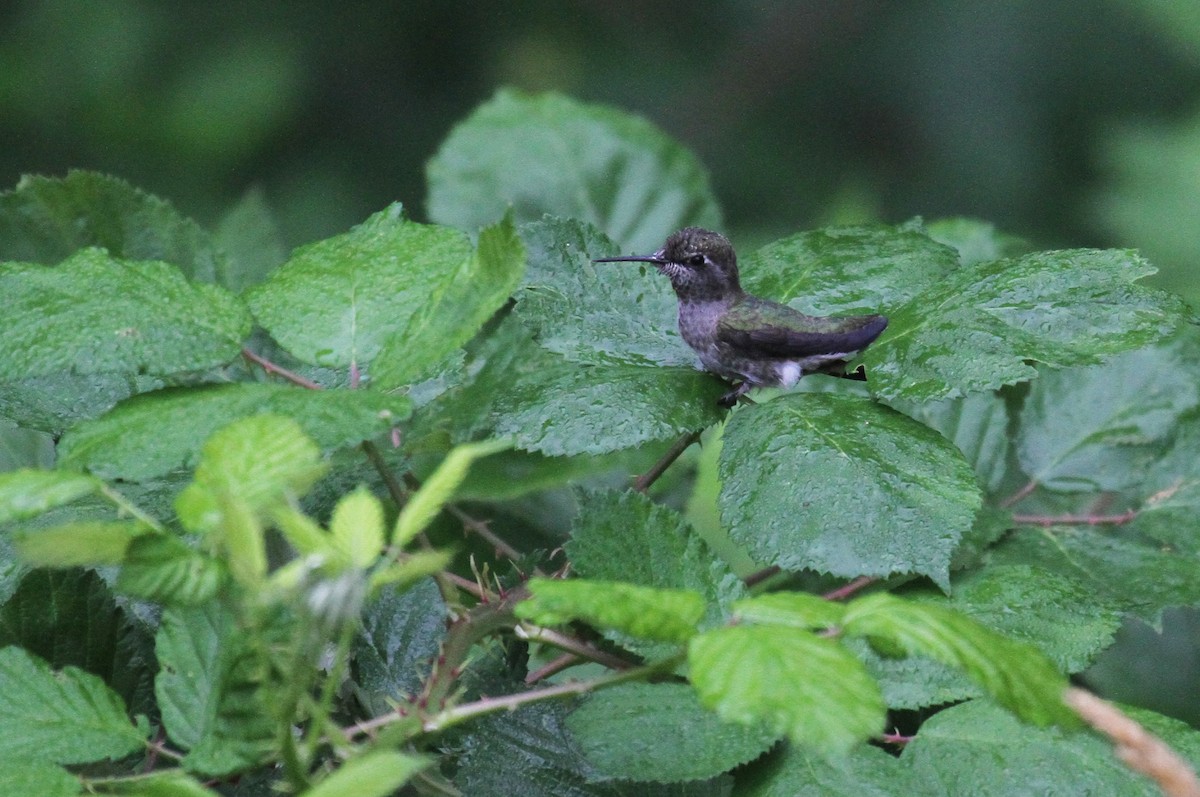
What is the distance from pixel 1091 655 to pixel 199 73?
3814 mm

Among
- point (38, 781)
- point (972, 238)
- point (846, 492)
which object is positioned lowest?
point (38, 781)

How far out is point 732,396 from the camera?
3.14 feet

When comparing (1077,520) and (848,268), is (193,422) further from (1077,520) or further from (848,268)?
(1077,520)

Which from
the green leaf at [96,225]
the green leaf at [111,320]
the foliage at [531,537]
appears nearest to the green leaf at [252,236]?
the green leaf at [96,225]

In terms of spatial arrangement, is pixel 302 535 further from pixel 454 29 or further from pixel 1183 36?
pixel 454 29

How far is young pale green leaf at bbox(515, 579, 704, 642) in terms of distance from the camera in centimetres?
53

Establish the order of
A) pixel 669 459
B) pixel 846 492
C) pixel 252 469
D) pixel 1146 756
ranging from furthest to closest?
pixel 669 459
pixel 846 492
pixel 252 469
pixel 1146 756

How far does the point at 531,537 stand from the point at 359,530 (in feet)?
2.20

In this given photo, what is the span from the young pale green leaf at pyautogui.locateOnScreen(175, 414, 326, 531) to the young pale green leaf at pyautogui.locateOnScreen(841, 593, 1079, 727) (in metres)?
0.25

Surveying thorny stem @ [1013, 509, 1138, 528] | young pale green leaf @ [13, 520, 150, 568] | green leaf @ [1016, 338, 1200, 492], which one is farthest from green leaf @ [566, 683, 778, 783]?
green leaf @ [1016, 338, 1200, 492]

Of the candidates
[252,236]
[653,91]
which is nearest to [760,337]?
[252,236]

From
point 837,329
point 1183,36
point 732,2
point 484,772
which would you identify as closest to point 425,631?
point 484,772

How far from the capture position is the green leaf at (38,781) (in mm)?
575

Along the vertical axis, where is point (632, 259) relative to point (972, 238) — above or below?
below
